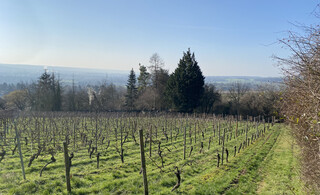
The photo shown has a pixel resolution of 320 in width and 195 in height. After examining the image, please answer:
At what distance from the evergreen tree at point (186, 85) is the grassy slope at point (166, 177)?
22.5 metres

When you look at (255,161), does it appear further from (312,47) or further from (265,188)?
(312,47)

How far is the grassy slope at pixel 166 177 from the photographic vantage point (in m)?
5.84

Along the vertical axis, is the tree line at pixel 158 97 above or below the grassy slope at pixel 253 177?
above

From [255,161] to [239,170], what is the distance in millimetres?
1960

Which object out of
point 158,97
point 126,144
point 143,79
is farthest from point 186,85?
point 126,144

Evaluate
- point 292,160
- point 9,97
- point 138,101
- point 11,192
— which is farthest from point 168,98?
point 9,97

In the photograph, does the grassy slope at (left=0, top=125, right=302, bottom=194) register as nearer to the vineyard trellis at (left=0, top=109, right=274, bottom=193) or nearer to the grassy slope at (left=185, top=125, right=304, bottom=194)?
the grassy slope at (left=185, top=125, right=304, bottom=194)

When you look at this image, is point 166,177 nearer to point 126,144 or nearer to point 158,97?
point 126,144

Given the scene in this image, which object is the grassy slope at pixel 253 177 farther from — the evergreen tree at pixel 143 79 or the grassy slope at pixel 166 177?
the evergreen tree at pixel 143 79

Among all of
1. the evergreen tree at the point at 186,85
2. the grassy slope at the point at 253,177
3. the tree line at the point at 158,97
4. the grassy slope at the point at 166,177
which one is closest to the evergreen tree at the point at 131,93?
the tree line at the point at 158,97

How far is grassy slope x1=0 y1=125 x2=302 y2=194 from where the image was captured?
230 inches

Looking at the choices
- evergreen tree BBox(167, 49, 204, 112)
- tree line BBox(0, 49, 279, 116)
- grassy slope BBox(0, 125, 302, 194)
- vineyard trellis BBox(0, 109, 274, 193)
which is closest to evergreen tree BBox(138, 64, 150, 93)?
tree line BBox(0, 49, 279, 116)

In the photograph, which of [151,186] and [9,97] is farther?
[9,97]

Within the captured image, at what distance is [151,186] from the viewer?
6.05 meters
